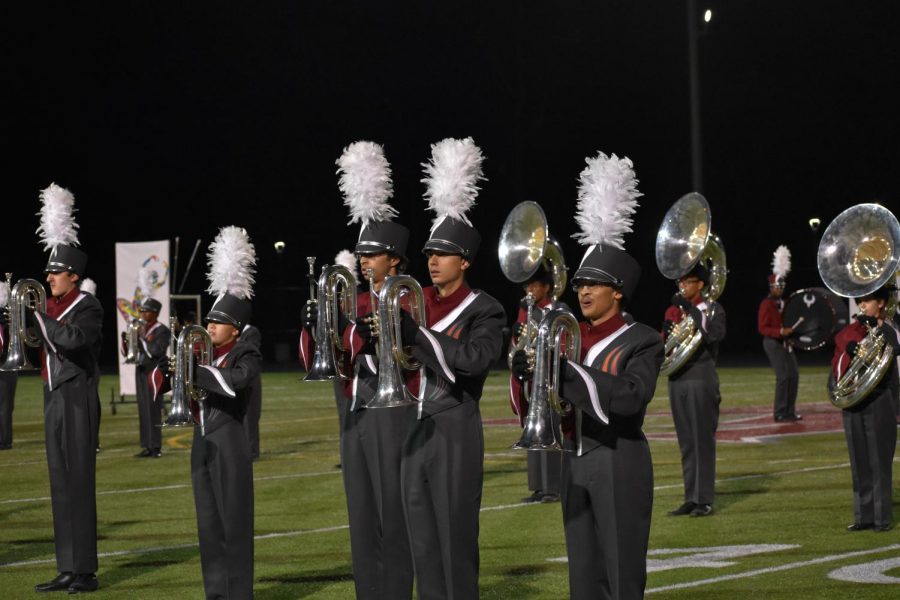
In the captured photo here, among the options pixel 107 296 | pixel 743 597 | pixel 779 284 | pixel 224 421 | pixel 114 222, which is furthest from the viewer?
pixel 114 222

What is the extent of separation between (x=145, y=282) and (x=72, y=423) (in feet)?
40.1

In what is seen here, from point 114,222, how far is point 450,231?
117 ft

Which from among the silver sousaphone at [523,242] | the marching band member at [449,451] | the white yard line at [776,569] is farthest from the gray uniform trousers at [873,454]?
the marching band member at [449,451]

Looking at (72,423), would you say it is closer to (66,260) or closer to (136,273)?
(66,260)

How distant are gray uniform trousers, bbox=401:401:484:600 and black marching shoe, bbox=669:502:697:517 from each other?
183 inches

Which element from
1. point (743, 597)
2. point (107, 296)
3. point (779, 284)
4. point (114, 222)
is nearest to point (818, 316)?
point (779, 284)

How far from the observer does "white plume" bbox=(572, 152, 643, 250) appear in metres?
5.55

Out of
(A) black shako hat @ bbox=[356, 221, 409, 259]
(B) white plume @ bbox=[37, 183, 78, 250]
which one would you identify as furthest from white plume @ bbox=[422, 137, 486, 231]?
(B) white plume @ bbox=[37, 183, 78, 250]

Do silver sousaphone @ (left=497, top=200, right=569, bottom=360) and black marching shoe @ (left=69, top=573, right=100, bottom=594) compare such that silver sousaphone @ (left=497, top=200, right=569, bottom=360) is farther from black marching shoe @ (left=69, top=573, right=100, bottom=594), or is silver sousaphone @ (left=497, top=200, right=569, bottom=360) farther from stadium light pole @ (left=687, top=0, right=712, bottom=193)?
stadium light pole @ (left=687, top=0, right=712, bottom=193)

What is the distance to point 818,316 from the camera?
2148 cm

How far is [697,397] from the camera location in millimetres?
10961

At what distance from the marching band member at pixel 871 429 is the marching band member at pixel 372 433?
4.05 meters

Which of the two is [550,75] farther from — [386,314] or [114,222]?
[386,314]

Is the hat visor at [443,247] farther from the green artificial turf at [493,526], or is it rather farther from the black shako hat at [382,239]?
the green artificial turf at [493,526]
